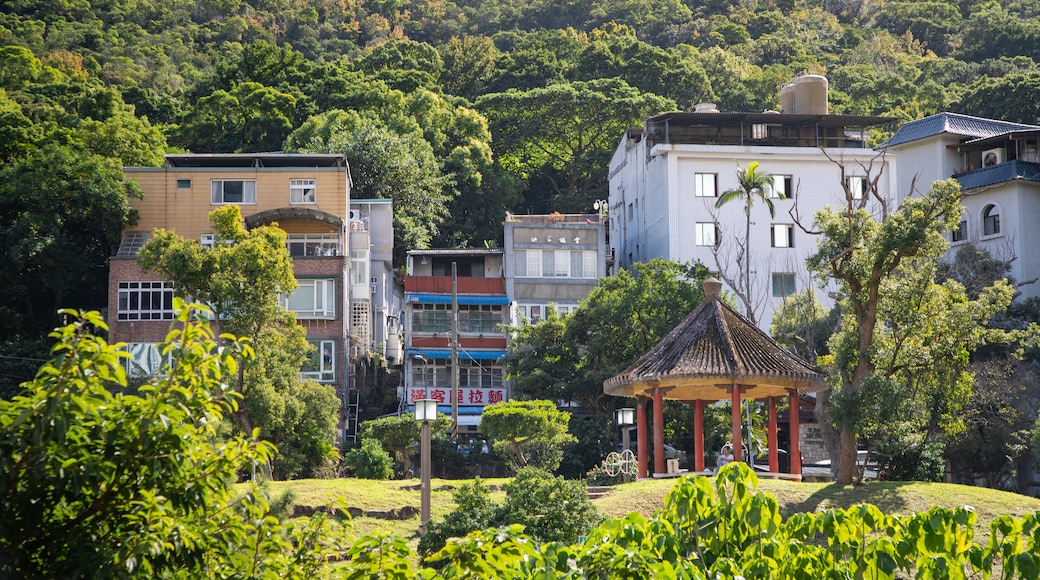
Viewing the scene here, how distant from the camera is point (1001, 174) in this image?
177 ft

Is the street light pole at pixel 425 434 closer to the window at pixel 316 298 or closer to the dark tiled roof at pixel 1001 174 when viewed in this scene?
the window at pixel 316 298

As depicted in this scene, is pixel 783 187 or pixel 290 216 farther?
pixel 783 187

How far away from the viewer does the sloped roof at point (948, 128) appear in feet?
188

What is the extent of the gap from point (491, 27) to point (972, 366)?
2825 inches

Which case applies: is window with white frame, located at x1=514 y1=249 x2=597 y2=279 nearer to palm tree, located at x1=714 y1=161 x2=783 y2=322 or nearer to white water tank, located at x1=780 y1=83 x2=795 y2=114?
palm tree, located at x1=714 y1=161 x2=783 y2=322

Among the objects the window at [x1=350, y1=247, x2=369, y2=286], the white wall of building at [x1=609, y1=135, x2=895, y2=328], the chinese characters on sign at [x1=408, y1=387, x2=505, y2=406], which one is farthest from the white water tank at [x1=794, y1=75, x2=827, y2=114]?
the window at [x1=350, y1=247, x2=369, y2=286]

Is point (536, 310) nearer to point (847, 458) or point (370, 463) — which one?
point (370, 463)

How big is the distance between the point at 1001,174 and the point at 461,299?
2325cm

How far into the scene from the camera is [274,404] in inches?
1406

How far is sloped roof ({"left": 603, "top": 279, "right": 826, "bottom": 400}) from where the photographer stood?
2809 centimetres

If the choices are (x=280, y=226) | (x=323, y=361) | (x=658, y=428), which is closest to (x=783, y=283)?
(x=323, y=361)

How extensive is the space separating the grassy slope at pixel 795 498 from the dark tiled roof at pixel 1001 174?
28.6m

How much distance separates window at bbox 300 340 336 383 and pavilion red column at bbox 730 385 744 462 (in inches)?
931

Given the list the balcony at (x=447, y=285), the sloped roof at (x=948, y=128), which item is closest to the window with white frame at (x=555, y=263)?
the balcony at (x=447, y=285)
